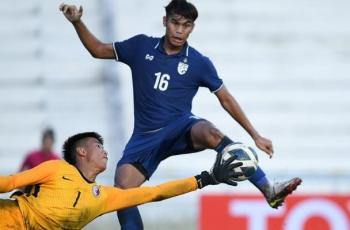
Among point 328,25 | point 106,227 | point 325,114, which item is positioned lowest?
point 106,227

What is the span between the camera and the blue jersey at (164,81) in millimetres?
7660

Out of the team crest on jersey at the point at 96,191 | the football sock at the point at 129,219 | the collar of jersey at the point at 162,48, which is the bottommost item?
the football sock at the point at 129,219

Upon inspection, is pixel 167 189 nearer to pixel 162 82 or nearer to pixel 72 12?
pixel 162 82

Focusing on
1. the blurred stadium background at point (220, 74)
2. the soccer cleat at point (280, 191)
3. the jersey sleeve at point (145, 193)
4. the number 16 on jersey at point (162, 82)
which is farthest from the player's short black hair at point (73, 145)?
the blurred stadium background at point (220, 74)

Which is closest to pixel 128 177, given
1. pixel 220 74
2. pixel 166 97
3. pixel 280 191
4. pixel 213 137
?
pixel 166 97

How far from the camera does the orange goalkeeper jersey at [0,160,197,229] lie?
22.4 ft

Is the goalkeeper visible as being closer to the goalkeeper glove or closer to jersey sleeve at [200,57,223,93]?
the goalkeeper glove

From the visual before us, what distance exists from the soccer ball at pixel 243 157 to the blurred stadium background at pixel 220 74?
635cm

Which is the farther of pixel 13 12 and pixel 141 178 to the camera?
pixel 13 12

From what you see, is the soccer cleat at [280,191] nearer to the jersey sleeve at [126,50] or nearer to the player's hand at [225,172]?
the player's hand at [225,172]

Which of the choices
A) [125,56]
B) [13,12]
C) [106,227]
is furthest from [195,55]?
[13,12]

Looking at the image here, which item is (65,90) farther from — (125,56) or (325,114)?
(125,56)

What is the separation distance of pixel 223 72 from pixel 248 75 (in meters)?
0.36

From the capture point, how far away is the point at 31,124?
47.8 feet
